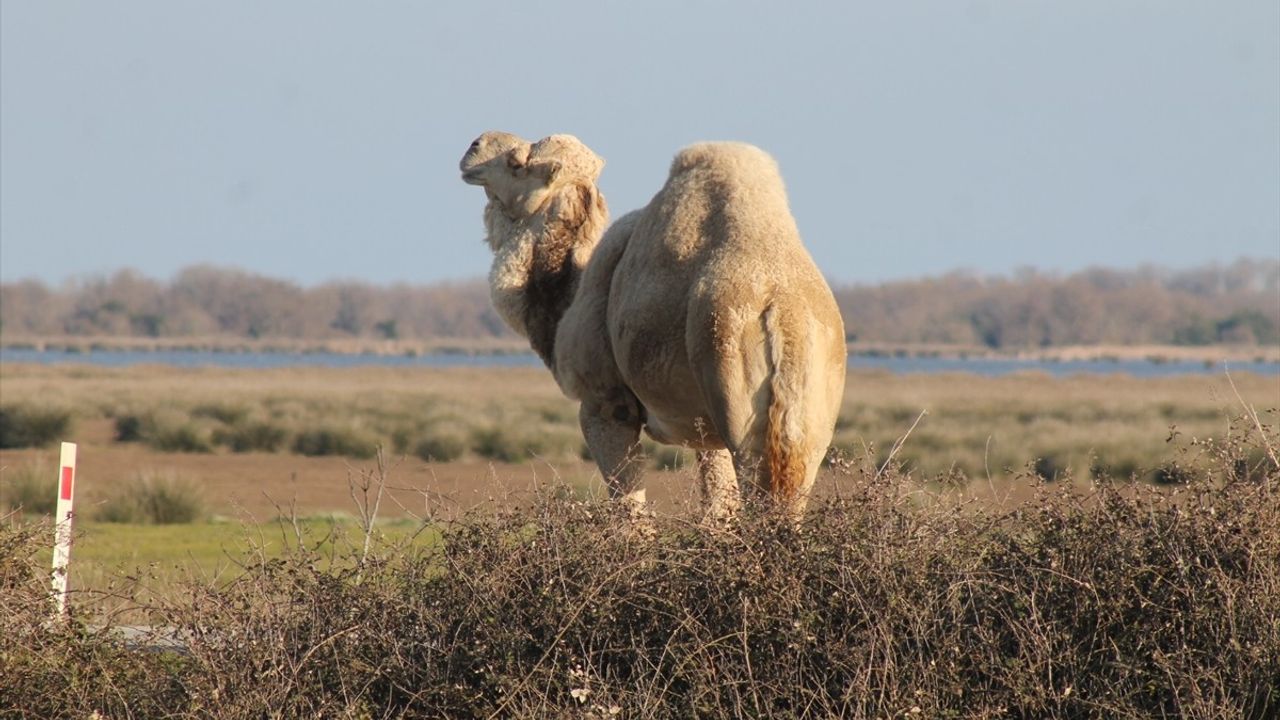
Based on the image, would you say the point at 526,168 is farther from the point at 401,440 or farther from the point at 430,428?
the point at 430,428

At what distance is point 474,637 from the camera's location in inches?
245

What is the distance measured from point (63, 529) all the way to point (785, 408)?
3.33 meters

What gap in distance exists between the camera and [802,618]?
19.6ft

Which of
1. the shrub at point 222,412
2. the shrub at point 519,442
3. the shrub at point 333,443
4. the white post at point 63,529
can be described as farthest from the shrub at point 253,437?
the white post at point 63,529

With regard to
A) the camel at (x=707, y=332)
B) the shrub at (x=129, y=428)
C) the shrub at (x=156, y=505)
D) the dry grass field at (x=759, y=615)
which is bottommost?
the shrub at (x=129, y=428)

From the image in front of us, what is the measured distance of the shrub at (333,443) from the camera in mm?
36375

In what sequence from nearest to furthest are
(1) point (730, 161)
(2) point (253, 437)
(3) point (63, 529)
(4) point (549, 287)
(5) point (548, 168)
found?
(3) point (63, 529) → (1) point (730, 161) → (5) point (548, 168) → (4) point (549, 287) → (2) point (253, 437)

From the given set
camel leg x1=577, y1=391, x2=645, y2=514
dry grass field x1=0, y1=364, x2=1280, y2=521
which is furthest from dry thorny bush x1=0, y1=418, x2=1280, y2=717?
dry grass field x1=0, y1=364, x2=1280, y2=521

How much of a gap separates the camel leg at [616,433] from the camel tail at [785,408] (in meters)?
1.33

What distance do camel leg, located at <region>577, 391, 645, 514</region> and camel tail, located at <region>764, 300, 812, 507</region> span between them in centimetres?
133

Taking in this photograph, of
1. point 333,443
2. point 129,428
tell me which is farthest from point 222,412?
point 333,443

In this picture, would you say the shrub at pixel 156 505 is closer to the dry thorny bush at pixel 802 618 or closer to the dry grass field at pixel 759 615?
the dry grass field at pixel 759 615

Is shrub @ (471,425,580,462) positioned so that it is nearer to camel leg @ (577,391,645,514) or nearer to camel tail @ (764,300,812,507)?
camel leg @ (577,391,645,514)

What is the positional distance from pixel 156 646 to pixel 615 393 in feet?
8.23
